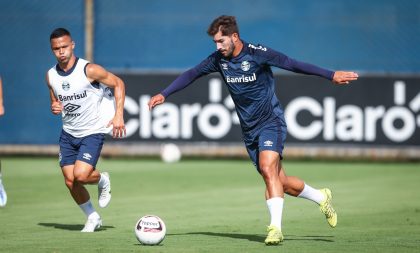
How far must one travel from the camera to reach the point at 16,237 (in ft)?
35.6

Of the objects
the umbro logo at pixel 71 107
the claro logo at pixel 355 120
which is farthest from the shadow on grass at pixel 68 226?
the claro logo at pixel 355 120

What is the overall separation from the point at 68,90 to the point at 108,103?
0.60 metres

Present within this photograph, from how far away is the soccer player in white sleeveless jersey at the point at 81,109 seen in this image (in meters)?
11.4

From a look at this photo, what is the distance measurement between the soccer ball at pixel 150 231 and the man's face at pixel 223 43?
182cm

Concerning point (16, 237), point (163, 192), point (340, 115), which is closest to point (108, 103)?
point (16, 237)

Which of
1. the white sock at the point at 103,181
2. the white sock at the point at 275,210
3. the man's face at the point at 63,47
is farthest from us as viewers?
the white sock at the point at 103,181

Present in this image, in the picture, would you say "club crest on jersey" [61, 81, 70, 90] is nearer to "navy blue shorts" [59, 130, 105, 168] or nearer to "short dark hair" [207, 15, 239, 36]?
"navy blue shorts" [59, 130, 105, 168]

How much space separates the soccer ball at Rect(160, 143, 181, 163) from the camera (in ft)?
69.6

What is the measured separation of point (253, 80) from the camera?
1049cm

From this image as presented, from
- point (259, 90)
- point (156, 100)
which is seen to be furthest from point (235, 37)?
point (156, 100)

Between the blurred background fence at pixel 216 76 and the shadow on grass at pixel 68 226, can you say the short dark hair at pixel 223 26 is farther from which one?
the blurred background fence at pixel 216 76

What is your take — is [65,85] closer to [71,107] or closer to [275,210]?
[71,107]

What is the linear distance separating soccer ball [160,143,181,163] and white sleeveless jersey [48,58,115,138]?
9.36 metres

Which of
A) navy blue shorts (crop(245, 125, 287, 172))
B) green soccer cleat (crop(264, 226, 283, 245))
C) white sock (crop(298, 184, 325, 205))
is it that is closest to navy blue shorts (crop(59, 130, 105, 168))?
navy blue shorts (crop(245, 125, 287, 172))
